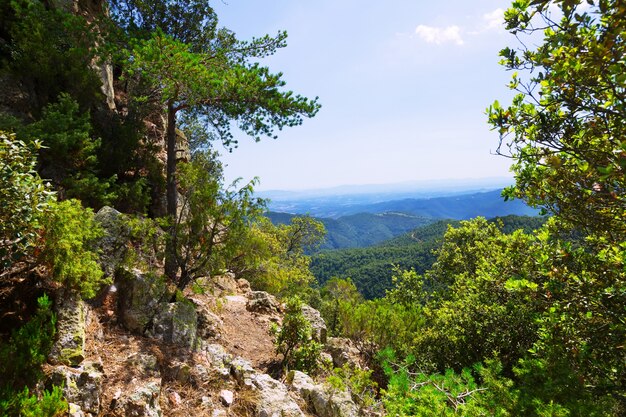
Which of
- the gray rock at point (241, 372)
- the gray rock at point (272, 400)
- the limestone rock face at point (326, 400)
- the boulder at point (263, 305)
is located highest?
the gray rock at point (241, 372)

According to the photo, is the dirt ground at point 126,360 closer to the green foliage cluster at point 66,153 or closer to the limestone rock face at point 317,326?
the green foliage cluster at point 66,153

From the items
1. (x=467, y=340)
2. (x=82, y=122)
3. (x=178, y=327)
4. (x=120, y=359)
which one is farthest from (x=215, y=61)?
(x=467, y=340)

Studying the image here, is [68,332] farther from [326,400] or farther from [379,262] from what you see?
[379,262]

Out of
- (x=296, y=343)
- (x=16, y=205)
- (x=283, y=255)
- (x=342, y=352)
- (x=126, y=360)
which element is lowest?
(x=342, y=352)

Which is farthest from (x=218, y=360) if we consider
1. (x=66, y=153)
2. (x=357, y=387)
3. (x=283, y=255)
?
(x=283, y=255)

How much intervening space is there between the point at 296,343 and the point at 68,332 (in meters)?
5.35

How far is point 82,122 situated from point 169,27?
868 cm

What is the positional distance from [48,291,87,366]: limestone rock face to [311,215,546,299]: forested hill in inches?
3641

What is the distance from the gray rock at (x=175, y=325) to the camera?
6383mm

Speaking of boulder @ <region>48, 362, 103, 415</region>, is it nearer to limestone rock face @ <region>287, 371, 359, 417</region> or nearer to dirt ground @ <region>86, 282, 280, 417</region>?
dirt ground @ <region>86, 282, 280, 417</region>

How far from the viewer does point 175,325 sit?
21.6 ft

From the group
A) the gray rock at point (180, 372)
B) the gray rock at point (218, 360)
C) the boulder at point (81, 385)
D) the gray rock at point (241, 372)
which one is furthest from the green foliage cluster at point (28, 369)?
the gray rock at point (241, 372)

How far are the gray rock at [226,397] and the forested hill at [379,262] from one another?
91.0m

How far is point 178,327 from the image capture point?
6578mm
